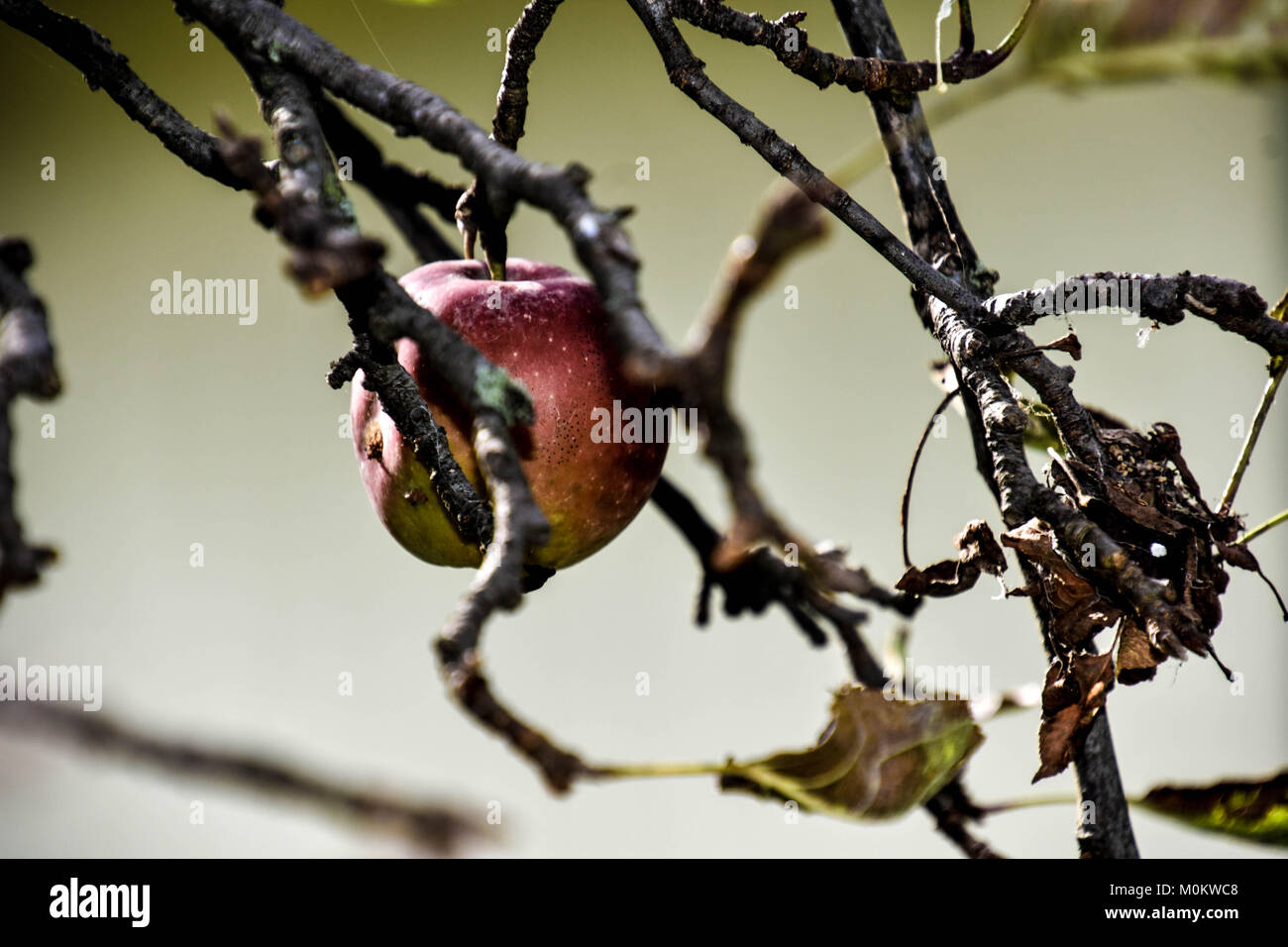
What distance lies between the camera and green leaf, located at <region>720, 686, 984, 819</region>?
243 mm

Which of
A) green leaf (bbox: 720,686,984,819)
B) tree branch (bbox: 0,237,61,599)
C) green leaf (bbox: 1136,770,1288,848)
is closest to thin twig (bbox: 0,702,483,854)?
tree branch (bbox: 0,237,61,599)

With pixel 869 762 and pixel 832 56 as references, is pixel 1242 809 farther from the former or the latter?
pixel 832 56

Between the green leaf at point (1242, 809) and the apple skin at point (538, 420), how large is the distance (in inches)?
8.1

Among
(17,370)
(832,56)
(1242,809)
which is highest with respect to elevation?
(832,56)

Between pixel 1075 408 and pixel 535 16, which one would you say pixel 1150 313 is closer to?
pixel 1075 408

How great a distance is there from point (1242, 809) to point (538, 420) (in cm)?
26

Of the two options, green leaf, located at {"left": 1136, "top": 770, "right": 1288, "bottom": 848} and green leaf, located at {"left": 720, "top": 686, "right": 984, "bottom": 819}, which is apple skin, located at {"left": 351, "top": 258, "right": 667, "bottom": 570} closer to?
green leaf, located at {"left": 720, "top": 686, "right": 984, "bottom": 819}

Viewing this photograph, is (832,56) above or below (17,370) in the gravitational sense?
above

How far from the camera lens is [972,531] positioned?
27 cm

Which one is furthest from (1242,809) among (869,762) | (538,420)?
(538,420)

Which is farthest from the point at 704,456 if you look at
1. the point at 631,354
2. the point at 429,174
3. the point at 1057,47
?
the point at 429,174

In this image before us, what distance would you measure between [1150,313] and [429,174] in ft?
0.84

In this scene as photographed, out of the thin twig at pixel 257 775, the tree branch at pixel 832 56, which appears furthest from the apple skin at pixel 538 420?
the thin twig at pixel 257 775

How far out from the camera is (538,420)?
0.27m
